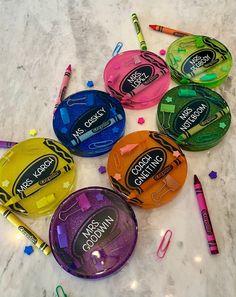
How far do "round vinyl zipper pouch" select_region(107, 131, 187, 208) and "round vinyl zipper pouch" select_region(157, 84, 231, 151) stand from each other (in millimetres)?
33

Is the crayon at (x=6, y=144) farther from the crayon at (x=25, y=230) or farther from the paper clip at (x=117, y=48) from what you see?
the paper clip at (x=117, y=48)

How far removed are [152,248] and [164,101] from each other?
35cm

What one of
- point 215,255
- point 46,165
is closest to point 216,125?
point 215,255

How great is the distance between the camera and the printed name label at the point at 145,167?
2.50 ft

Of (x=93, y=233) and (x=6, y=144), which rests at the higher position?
(x=6, y=144)

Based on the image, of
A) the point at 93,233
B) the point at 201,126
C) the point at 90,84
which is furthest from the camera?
the point at 90,84

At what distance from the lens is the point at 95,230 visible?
2.33 feet

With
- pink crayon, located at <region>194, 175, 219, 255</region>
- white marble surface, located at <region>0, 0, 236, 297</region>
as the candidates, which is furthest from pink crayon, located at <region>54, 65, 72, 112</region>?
pink crayon, located at <region>194, 175, 219, 255</region>

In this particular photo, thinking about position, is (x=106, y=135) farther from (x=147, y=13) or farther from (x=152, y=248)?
(x=147, y=13)

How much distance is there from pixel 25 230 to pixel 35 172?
0.42 feet

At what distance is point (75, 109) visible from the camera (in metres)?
0.86

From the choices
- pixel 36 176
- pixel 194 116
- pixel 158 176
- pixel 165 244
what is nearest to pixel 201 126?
pixel 194 116

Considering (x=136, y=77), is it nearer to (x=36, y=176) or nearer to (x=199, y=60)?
(x=199, y=60)

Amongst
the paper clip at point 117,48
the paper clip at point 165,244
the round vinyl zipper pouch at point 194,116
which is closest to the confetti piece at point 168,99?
the round vinyl zipper pouch at point 194,116
